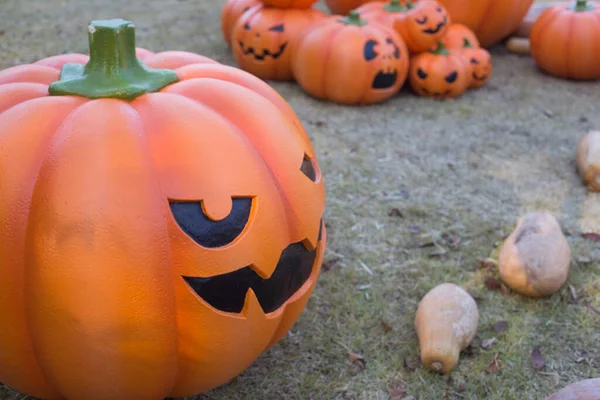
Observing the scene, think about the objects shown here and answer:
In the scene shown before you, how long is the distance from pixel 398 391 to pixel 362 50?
10.0 ft

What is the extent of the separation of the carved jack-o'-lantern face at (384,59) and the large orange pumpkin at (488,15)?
1.21m

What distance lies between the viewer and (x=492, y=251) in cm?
319

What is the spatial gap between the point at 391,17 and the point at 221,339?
4.02 m

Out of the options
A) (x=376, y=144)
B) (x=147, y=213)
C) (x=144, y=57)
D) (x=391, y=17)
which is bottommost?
(x=376, y=144)

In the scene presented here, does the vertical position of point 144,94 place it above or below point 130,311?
above

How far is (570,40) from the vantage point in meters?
5.50

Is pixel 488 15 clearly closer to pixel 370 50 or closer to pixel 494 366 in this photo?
pixel 370 50

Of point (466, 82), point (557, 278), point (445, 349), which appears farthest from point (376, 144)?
point (445, 349)

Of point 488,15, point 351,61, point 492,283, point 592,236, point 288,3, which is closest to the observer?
point 492,283

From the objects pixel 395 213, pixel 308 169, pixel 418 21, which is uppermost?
pixel 308 169

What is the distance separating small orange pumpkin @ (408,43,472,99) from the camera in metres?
5.09

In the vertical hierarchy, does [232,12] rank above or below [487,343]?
above

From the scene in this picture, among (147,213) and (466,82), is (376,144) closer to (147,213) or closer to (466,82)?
(466,82)

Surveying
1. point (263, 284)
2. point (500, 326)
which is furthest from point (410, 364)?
point (263, 284)
